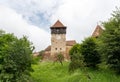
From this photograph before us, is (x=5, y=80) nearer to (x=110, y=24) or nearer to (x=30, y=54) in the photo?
(x=30, y=54)

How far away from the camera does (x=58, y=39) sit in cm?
8356

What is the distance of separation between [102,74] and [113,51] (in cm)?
332

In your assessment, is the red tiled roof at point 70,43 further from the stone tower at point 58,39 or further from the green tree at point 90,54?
the green tree at point 90,54

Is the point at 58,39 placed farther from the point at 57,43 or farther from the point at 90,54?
the point at 90,54

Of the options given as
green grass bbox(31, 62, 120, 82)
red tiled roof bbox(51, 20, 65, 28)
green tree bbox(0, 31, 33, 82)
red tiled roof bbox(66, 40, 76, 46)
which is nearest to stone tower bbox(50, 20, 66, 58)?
red tiled roof bbox(51, 20, 65, 28)

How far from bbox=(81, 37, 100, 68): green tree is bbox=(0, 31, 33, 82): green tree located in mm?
7896

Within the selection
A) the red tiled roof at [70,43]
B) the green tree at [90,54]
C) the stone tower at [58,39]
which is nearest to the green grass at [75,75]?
the green tree at [90,54]

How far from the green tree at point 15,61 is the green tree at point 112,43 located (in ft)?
33.6

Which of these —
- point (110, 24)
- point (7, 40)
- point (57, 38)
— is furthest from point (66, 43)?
point (110, 24)

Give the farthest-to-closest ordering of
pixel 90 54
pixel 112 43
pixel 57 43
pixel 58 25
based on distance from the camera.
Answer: pixel 58 25
pixel 57 43
pixel 90 54
pixel 112 43

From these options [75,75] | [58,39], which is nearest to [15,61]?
[75,75]

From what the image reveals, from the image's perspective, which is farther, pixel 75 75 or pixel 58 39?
pixel 58 39

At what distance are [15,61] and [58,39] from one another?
1510 inches

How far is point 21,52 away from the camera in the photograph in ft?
152
